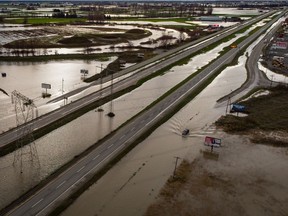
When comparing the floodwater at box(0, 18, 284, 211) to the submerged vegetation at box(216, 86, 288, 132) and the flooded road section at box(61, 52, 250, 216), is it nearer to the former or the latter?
the flooded road section at box(61, 52, 250, 216)

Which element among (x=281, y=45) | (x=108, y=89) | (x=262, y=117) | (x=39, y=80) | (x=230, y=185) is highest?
(x=281, y=45)

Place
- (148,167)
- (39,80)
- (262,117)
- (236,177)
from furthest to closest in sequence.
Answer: (39,80)
(262,117)
(148,167)
(236,177)

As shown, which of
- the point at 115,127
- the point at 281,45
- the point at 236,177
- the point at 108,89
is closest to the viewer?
the point at 236,177

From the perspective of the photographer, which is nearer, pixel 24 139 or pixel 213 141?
pixel 24 139

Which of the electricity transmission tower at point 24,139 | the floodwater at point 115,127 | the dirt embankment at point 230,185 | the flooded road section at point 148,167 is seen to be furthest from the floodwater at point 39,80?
the dirt embankment at point 230,185

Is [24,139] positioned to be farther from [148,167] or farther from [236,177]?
[236,177]

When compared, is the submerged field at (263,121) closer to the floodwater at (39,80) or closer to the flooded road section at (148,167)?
the flooded road section at (148,167)

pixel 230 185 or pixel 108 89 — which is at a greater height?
pixel 108 89

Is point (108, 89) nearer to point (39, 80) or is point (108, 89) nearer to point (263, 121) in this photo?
point (39, 80)

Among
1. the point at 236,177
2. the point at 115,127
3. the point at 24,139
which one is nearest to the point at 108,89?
the point at 115,127

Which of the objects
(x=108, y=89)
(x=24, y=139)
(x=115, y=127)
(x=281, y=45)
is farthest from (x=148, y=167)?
(x=281, y=45)
